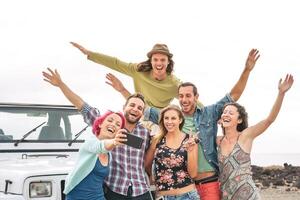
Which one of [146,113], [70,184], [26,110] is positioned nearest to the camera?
[70,184]

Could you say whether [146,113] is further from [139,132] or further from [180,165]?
[180,165]

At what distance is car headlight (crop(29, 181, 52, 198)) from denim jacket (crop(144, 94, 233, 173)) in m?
1.17

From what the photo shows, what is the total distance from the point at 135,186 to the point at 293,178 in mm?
28669

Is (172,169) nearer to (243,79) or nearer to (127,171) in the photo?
(127,171)

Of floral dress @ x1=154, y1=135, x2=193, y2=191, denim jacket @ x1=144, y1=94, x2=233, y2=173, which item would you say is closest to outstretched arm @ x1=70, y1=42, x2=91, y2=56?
denim jacket @ x1=144, y1=94, x2=233, y2=173

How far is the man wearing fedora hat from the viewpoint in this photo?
5574 millimetres

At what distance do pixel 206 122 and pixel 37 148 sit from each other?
2.25m

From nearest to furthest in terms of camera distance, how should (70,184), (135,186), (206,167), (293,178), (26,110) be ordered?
(70,184) < (135,186) < (206,167) < (26,110) < (293,178)

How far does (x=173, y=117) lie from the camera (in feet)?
15.7

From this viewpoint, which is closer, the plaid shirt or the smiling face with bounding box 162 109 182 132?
the plaid shirt

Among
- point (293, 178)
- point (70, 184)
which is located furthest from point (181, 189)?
point (293, 178)

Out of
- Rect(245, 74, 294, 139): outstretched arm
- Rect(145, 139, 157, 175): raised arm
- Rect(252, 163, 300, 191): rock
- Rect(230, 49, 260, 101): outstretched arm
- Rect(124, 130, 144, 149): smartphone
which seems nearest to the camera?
Rect(124, 130, 144, 149): smartphone

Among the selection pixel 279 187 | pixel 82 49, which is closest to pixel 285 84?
A: pixel 82 49

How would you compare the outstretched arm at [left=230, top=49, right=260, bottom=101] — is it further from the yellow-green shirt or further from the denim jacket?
the yellow-green shirt
